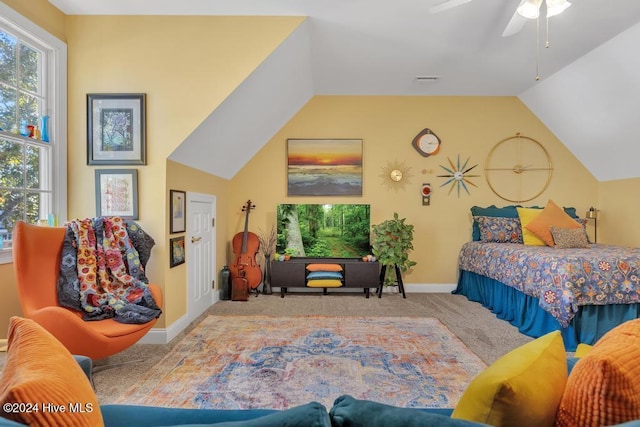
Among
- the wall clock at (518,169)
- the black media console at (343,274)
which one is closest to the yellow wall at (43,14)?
the black media console at (343,274)

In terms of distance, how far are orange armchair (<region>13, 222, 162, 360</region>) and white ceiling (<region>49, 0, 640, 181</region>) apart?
197 cm

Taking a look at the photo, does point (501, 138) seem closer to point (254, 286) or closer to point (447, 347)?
point (447, 347)

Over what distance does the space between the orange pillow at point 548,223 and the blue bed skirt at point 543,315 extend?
770mm

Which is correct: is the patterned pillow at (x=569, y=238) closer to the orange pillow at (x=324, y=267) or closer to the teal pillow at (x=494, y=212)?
the teal pillow at (x=494, y=212)

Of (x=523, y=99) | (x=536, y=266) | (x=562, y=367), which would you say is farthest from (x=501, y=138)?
(x=562, y=367)

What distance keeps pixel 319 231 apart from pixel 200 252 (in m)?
1.60

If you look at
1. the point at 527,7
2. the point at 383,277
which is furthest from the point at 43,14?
the point at 383,277

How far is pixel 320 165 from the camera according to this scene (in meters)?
4.89

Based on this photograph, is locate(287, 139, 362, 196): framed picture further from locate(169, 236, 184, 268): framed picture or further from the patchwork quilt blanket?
the patchwork quilt blanket

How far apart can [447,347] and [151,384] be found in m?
2.19

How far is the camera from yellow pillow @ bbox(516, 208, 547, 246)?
407 cm

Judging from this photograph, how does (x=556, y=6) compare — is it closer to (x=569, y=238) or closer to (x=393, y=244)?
(x=569, y=238)

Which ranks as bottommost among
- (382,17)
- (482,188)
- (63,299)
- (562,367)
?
(63,299)

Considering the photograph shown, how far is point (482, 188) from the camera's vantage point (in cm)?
491
